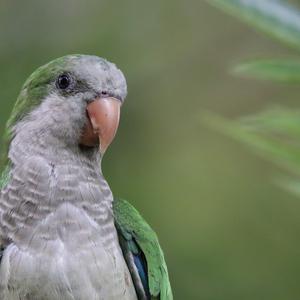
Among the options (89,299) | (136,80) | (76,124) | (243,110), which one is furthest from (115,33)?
(89,299)

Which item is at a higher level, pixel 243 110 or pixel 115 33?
pixel 115 33

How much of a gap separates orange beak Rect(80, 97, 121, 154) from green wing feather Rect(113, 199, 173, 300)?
0.76ft

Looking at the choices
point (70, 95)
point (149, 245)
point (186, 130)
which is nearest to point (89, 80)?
point (70, 95)

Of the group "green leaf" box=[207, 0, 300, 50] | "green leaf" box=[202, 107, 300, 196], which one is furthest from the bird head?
"green leaf" box=[207, 0, 300, 50]

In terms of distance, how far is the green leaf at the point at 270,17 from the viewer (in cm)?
240

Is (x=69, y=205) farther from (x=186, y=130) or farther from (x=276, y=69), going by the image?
(x=186, y=130)

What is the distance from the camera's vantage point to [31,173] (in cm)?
282

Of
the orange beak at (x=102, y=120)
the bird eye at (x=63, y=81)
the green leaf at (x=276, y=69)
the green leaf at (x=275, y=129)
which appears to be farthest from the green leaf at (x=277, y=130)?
the bird eye at (x=63, y=81)

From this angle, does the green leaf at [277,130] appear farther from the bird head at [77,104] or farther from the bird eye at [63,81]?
the bird eye at [63,81]

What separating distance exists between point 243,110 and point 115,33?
99 centimetres

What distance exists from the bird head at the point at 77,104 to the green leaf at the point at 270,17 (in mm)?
542

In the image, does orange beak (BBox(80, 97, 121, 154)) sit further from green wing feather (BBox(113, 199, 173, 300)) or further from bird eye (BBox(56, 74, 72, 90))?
green wing feather (BBox(113, 199, 173, 300))

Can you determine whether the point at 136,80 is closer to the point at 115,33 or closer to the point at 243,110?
the point at 115,33

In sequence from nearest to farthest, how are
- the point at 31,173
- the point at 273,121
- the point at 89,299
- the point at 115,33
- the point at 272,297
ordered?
1. the point at 273,121
2. the point at 89,299
3. the point at 31,173
4. the point at 272,297
5. the point at 115,33
